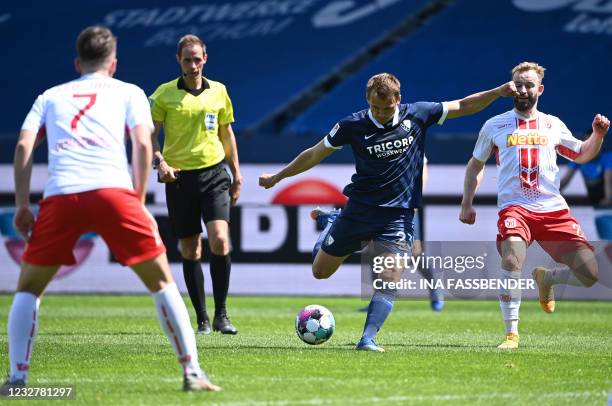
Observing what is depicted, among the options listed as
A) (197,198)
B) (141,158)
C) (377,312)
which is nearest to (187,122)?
(197,198)

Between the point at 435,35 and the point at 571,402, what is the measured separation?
50.7 feet

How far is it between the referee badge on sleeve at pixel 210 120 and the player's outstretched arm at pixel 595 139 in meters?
3.11

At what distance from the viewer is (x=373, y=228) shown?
8.59 metres

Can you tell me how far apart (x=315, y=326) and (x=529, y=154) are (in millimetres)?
2194

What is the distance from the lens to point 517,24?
20.8 metres

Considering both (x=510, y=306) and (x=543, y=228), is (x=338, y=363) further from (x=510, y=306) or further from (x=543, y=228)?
(x=543, y=228)

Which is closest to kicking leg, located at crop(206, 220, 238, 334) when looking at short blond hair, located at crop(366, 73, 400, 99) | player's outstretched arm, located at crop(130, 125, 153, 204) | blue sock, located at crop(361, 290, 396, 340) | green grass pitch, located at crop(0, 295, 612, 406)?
green grass pitch, located at crop(0, 295, 612, 406)

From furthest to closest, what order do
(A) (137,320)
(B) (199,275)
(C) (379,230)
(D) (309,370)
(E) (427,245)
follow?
(E) (427,245) < (A) (137,320) < (B) (199,275) < (C) (379,230) < (D) (309,370)

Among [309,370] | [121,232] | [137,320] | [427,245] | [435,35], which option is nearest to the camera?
[121,232]

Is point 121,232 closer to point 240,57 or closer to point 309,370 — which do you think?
point 309,370

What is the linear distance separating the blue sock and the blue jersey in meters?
0.67

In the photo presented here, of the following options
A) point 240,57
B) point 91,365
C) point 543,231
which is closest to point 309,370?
point 91,365

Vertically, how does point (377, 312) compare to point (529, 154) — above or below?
below

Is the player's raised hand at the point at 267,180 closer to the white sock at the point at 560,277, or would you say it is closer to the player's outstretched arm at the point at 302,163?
the player's outstretched arm at the point at 302,163
